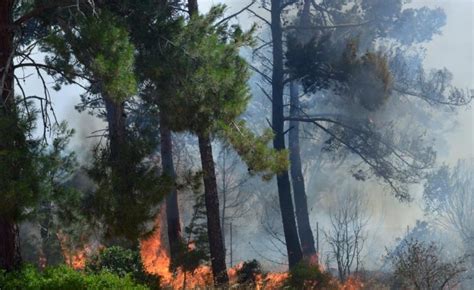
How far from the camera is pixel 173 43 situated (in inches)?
453

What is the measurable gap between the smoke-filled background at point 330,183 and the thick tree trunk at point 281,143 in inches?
512

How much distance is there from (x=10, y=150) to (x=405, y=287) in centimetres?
996

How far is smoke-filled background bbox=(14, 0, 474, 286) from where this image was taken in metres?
36.8

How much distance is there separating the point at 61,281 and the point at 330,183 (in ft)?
112

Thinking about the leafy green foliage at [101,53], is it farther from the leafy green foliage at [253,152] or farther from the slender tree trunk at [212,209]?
the slender tree trunk at [212,209]

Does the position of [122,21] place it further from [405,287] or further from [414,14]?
[414,14]

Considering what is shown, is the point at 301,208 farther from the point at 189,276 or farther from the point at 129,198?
the point at 129,198

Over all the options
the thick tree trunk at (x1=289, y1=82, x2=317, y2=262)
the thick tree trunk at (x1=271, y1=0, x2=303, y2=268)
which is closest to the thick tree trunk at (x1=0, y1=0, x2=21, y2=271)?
the thick tree trunk at (x1=271, y1=0, x2=303, y2=268)

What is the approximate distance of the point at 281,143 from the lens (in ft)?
72.3

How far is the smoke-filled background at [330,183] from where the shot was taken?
36.8 metres

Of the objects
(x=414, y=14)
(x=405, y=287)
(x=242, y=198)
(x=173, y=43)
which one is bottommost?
(x=405, y=287)

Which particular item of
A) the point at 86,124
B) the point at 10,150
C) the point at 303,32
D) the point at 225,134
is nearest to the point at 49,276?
the point at 10,150

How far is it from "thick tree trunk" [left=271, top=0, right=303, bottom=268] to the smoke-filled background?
42.7ft

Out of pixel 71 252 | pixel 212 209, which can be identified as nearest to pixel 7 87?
pixel 212 209
